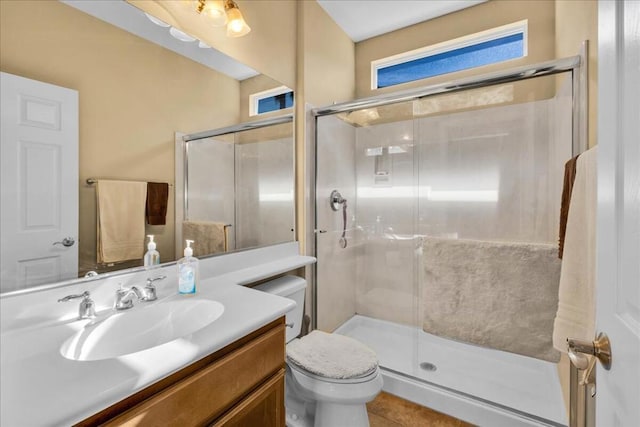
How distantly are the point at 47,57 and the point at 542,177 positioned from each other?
2754 mm

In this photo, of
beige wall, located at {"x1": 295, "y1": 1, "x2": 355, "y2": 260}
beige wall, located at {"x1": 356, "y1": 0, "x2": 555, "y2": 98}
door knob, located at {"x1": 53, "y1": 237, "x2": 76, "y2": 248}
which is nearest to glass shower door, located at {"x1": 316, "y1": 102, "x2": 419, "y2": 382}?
beige wall, located at {"x1": 295, "y1": 1, "x2": 355, "y2": 260}

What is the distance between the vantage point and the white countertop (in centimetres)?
56

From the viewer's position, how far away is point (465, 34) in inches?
96.0

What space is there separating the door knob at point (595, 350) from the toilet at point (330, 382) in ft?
2.87

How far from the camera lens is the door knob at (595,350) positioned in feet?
1.80

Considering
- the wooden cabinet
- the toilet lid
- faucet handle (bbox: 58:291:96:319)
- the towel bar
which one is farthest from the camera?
the toilet lid

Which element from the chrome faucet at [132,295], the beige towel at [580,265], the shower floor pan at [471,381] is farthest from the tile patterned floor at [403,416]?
the chrome faucet at [132,295]

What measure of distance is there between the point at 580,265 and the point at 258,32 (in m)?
2.03

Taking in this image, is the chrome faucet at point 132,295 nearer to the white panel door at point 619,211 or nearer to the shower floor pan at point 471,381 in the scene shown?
the white panel door at point 619,211

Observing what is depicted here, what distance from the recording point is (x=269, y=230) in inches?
78.0

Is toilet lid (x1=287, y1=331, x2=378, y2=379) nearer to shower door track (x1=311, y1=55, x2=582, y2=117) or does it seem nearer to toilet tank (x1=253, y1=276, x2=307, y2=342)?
toilet tank (x1=253, y1=276, x2=307, y2=342)

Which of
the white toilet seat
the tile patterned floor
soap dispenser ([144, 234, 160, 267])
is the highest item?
soap dispenser ([144, 234, 160, 267])

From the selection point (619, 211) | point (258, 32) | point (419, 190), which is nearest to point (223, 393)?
point (619, 211)

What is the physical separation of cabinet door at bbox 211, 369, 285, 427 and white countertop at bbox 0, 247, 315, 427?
0.22 m
